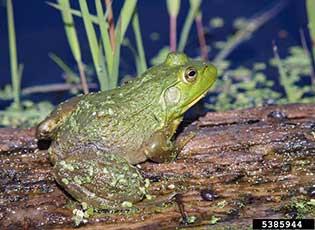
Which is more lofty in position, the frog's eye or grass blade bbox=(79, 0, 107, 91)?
grass blade bbox=(79, 0, 107, 91)

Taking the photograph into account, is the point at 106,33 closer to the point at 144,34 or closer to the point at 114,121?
the point at 114,121

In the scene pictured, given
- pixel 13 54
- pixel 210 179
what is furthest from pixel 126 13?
pixel 210 179

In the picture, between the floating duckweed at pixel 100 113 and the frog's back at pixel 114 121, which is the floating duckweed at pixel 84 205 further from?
the floating duckweed at pixel 100 113

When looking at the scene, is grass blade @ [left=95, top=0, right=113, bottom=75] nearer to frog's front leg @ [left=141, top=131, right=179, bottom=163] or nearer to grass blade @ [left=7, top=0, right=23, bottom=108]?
frog's front leg @ [left=141, top=131, right=179, bottom=163]

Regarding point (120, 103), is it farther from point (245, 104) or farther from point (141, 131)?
point (245, 104)

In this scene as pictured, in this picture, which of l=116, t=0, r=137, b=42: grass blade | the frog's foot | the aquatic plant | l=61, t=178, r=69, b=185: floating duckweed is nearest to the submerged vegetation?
the aquatic plant

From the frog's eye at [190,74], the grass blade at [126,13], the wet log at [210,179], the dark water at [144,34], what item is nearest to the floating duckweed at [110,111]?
the wet log at [210,179]
